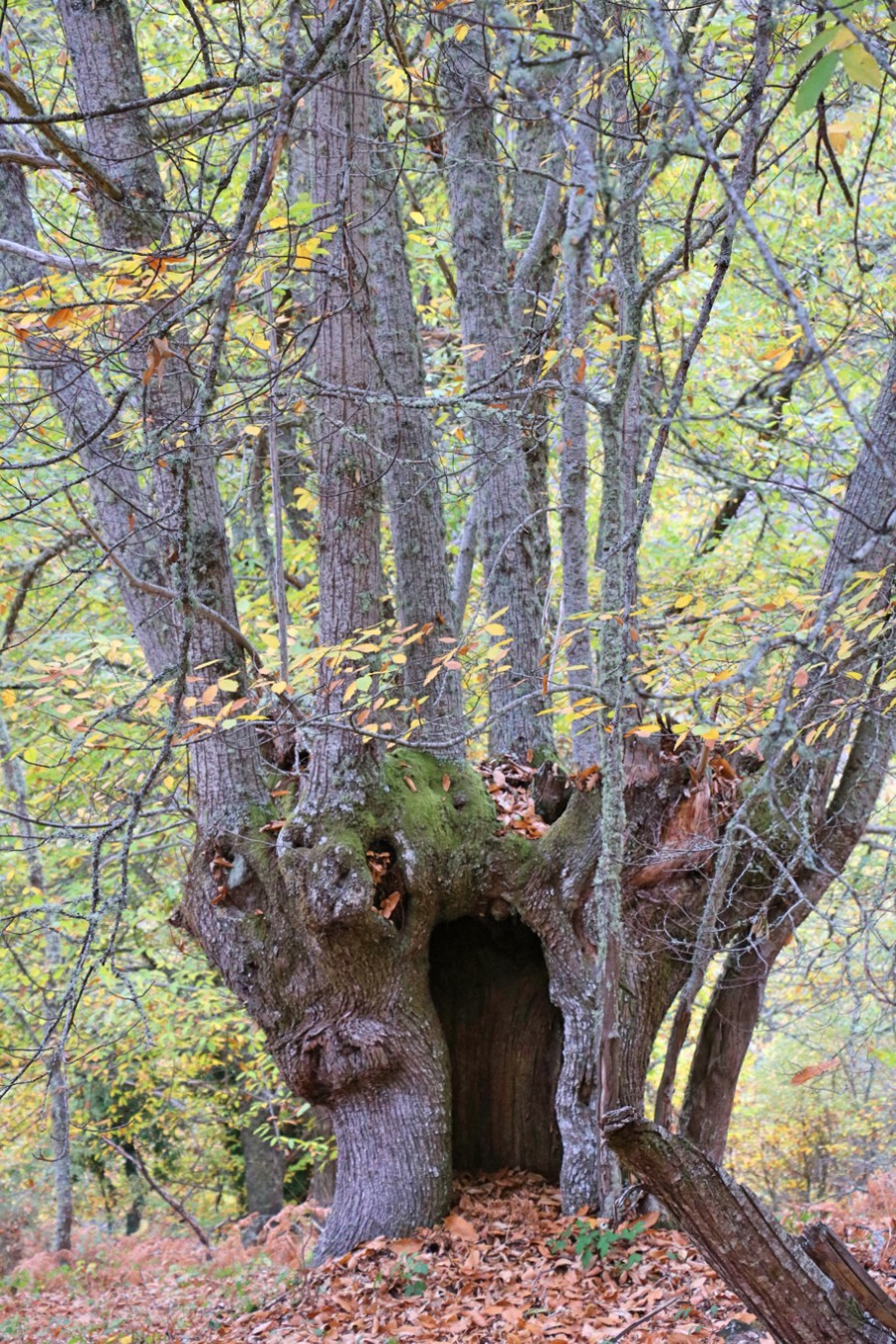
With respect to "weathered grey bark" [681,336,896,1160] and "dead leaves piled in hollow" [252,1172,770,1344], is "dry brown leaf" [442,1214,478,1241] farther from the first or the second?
"weathered grey bark" [681,336,896,1160]

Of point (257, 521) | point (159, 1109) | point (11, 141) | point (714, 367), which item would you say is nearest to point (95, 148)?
point (11, 141)

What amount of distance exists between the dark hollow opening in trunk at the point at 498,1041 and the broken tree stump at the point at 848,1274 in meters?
2.80

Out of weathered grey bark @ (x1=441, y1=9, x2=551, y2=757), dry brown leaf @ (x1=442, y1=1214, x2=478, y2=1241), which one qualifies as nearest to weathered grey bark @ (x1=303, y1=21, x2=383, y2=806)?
weathered grey bark @ (x1=441, y1=9, x2=551, y2=757)

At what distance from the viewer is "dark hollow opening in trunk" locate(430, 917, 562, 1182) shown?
543 cm

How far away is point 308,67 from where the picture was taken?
8.21ft

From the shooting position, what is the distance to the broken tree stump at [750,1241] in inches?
104

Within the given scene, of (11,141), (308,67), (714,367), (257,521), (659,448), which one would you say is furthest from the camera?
(714,367)

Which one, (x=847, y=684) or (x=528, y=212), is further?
(x=528, y=212)

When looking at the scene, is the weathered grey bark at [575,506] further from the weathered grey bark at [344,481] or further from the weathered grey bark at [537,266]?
the weathered grey bark at [344,481]

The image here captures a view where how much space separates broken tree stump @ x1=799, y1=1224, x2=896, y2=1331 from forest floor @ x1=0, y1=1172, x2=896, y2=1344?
813mm

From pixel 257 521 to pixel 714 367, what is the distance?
5683 mm

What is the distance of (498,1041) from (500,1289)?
1459 mm

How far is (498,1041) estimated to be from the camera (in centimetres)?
557

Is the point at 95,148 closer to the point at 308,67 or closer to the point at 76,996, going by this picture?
the point at 308,67
